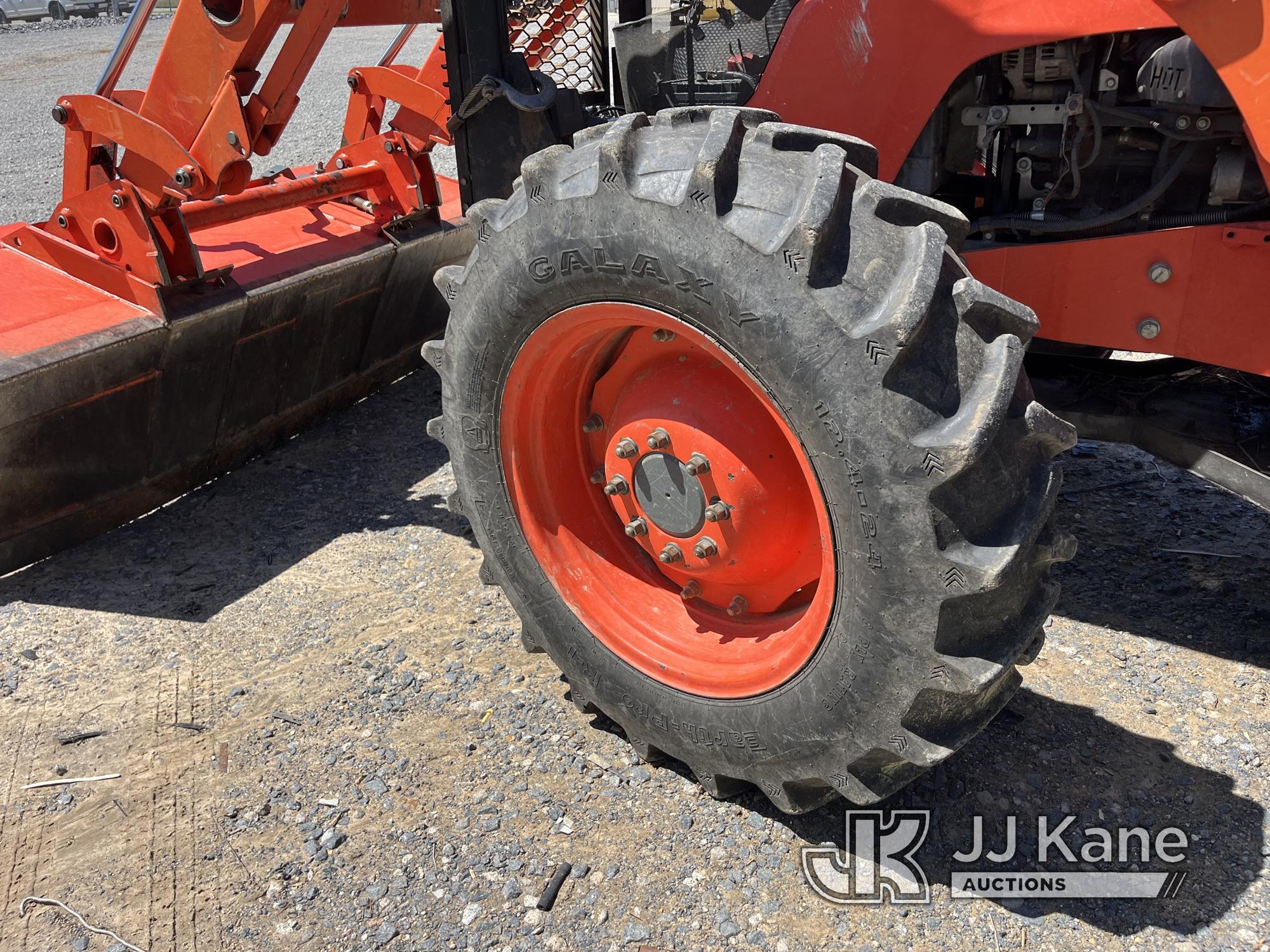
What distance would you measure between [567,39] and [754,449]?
2175mm

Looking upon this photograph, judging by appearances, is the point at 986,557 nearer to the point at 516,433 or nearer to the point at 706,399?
Result: the point at 706,399

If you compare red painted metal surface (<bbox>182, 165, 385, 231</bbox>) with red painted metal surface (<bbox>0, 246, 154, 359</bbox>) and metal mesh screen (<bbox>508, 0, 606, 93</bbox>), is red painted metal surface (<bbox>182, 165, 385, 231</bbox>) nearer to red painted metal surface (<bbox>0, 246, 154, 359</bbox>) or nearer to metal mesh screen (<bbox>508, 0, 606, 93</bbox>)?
red painted metal surface (<bbox>0, 246, 154, 359</bbox>)

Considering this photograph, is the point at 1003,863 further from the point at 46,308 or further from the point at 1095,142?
the point at 46,308

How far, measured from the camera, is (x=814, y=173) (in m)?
1.85

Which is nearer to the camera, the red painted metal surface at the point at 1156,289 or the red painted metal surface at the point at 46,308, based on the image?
the red painted metal surface at the point at 1156,289

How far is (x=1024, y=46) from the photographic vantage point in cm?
224

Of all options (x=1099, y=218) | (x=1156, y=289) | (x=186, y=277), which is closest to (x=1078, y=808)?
(x=1156, y=289)

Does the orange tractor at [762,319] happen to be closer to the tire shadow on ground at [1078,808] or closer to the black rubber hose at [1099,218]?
the black rubber hose at [1099,218]

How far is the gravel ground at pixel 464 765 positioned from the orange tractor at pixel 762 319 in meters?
0.22

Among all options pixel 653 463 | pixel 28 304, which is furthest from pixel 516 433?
pixel 28 304

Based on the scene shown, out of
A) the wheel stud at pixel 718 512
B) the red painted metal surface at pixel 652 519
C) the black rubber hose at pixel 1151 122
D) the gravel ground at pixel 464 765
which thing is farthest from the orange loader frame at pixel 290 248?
the wheel stud at pixel 718 512

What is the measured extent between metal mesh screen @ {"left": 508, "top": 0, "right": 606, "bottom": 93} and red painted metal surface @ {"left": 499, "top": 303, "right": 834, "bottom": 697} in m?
1.66

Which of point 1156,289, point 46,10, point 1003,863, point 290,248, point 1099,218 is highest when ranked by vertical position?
point 46,10

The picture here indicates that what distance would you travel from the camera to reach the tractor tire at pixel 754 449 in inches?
70.0
